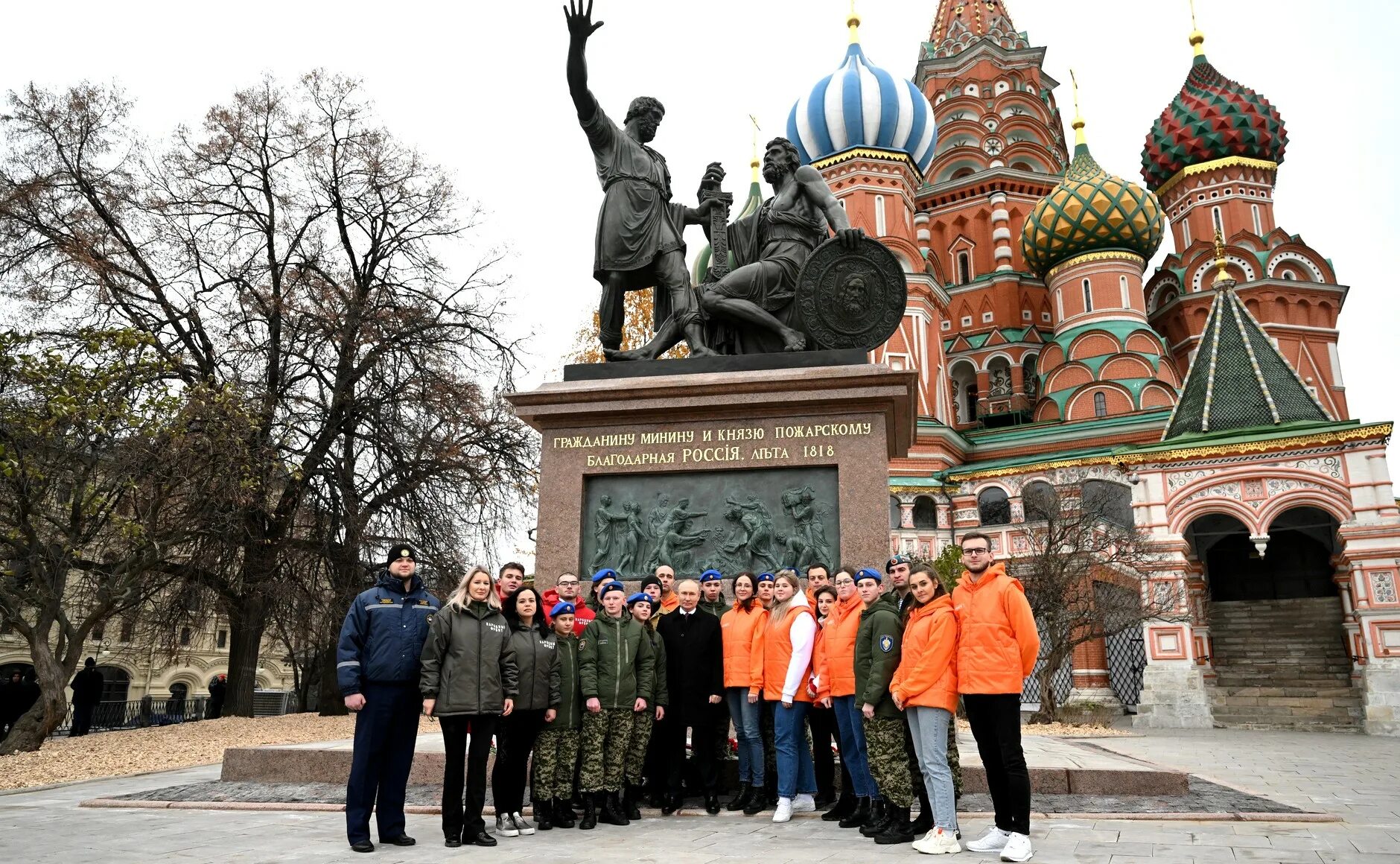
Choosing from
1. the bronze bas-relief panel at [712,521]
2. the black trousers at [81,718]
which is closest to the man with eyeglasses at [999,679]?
the bronze bas-relief panel at [712,521]

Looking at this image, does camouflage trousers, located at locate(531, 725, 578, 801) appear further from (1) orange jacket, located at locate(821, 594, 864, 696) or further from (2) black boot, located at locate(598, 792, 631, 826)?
(1) orange jacket, located at locate(821, 594, 864, 696)

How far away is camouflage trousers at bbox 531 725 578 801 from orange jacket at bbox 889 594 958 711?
191cm

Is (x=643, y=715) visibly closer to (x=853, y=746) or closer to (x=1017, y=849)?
(x=853, y=746)

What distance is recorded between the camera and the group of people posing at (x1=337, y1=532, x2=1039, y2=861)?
5.00m

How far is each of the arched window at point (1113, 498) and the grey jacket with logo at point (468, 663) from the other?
22.4m

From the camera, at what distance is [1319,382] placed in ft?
125

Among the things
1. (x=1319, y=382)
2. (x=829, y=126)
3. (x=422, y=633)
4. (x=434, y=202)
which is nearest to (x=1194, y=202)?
(x=1319, y=382)

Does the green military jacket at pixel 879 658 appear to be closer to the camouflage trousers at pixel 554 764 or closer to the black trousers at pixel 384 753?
the camouflage trousers at pixel 554 764

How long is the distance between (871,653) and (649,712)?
146 cm

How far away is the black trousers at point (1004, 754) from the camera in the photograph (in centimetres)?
471

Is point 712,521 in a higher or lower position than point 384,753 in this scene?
higher

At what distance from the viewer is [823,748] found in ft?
20.8

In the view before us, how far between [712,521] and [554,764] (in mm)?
2729

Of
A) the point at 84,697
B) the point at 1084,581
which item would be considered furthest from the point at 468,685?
the point at 1084,581
